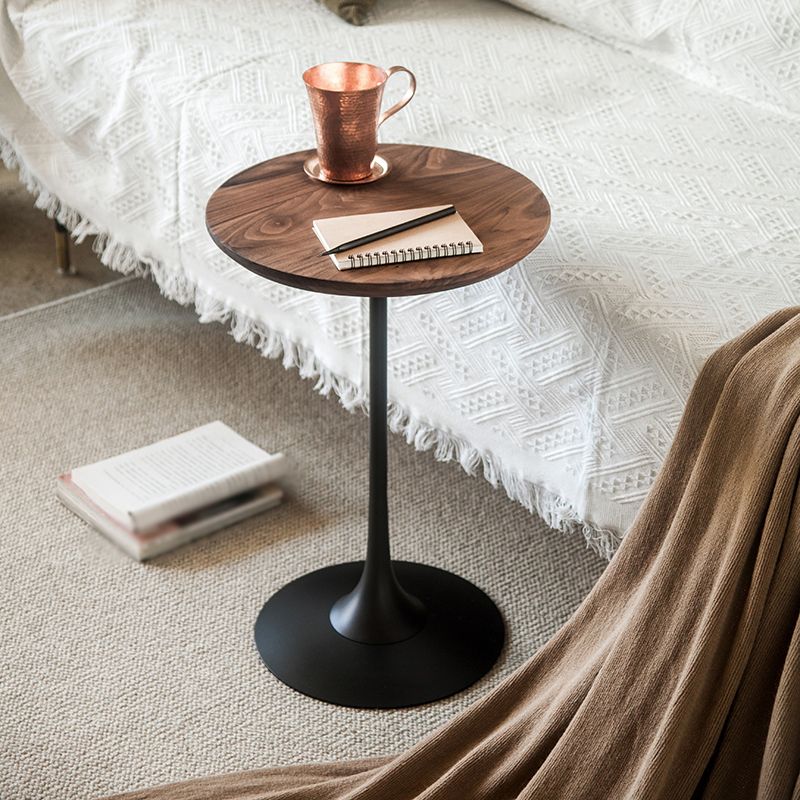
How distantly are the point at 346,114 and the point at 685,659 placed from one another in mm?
652

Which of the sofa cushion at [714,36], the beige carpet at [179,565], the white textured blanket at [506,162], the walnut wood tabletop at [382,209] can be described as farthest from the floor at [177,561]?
the sofa cushion at [714,36]

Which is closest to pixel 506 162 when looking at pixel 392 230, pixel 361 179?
pixel 361 179

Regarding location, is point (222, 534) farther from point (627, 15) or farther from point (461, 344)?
point (627, 15)

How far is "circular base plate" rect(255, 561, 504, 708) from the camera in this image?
4.60ft

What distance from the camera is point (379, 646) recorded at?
1.45 m

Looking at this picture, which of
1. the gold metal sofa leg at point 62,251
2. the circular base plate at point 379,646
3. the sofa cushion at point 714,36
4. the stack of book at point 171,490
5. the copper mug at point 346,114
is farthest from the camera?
the gold metal sofa leg at point 62,251

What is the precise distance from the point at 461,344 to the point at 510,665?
40 centimetres

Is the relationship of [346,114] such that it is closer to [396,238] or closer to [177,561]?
[396,238]

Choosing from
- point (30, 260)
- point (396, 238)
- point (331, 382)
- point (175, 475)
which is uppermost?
point (396, 238)

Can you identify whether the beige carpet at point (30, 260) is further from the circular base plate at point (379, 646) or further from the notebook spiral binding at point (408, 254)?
the notebook spiral binding at point (408, 254)

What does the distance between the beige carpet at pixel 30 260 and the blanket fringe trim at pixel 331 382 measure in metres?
0.18

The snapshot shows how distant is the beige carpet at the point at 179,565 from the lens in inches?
52.6

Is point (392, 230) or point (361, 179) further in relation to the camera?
point (361, 179)

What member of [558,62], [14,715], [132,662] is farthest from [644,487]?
[558,62]
